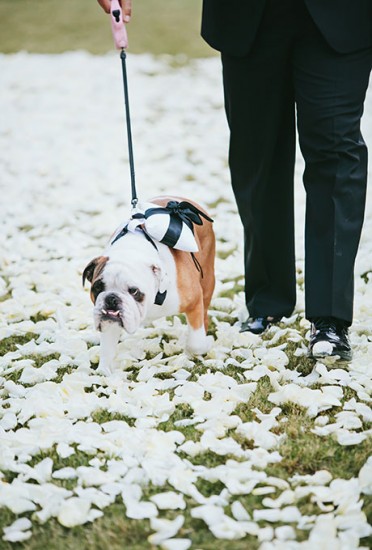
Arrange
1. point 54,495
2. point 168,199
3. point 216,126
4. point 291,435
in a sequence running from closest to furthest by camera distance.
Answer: point 54,495
point 291,435
point 168,199
point 216,126

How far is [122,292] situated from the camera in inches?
122

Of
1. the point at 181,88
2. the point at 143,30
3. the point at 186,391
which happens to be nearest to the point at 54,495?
the point at 186,391

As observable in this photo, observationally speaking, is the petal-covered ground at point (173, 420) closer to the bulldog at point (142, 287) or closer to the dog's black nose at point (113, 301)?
the bulldog at point (142, 287)

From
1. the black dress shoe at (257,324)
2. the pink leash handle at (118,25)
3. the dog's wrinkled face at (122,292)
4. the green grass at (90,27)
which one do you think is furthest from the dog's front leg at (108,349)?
the green grass at (90,27)

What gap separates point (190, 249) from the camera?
3307mm

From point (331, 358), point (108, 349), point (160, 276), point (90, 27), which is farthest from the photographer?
point (90, 27)

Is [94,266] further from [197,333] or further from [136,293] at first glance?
[197,333]

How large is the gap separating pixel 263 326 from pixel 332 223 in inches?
31.9

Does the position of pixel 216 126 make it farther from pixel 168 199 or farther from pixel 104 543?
pixel 104 543

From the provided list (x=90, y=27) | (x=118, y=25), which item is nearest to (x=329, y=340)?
(x=118, y=25)

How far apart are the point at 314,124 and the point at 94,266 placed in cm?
107

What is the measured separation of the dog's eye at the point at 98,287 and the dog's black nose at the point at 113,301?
0.06 metres

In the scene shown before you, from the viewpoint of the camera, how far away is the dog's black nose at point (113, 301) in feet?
10.1

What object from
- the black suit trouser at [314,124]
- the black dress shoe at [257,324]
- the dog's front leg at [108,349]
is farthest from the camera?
the black dress shoe at [257,324]
